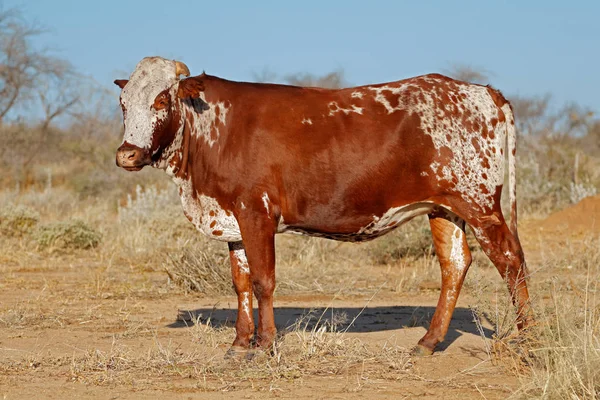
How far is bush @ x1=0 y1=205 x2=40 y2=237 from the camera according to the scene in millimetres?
14594

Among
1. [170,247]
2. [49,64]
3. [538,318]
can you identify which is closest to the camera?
[538,318]

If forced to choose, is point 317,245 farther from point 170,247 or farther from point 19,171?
point 19,171

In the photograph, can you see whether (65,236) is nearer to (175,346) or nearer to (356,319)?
(356,319)

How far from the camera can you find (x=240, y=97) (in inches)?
286

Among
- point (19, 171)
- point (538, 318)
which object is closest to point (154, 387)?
point (538, 318)

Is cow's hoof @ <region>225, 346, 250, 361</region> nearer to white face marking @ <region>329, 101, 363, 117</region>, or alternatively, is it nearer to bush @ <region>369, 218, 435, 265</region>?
white face marking @ <region>329, 101, 363, 117</region>

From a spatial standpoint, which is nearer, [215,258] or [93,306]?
[93,306]

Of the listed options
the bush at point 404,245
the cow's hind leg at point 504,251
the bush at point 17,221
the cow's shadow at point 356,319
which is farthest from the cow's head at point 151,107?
the bush at point 17,221

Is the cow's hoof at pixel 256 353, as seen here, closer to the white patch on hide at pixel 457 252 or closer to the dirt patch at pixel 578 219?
the white patch on hide at pixel 457 252

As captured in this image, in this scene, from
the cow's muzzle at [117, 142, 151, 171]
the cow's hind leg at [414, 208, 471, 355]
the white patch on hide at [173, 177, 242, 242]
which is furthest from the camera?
the cow's hind leg at [414, 208, 471, 355]

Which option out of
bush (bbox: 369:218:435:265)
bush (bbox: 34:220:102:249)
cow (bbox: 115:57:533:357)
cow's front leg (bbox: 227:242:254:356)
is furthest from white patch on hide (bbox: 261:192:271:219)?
bush (bbox: 34:220:102:249)

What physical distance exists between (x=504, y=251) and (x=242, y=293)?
2.06 meters

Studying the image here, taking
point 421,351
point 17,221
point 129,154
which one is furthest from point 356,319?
point 17,221

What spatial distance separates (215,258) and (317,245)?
2601mm
